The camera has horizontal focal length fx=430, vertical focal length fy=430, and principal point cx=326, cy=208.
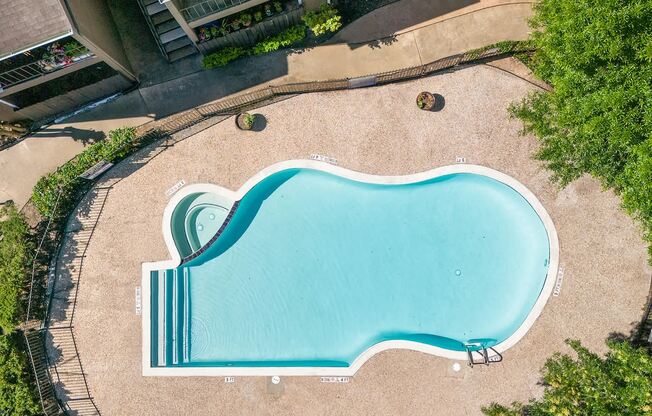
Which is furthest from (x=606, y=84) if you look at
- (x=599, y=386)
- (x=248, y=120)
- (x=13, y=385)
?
(x=13, y=385)

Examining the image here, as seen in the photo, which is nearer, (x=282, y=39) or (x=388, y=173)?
(x=282, y=39)

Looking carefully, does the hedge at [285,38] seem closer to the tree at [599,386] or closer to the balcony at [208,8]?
the balcony at [208,8]

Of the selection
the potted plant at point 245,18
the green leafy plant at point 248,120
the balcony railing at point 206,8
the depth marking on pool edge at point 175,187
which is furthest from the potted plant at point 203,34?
the depth marking on pool edge at point 175,187

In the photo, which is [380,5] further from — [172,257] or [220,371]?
[220,371]

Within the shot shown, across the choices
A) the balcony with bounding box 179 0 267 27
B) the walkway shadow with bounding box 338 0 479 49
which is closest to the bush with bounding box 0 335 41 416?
the balcony with bounding box 179 0 267 27

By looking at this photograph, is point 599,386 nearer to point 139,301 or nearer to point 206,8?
point 139,301

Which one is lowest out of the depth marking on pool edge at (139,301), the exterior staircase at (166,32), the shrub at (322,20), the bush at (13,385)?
the bush at (13,385)

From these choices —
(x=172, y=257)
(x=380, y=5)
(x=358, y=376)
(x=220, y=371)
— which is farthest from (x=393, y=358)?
(x=380, y=5)
